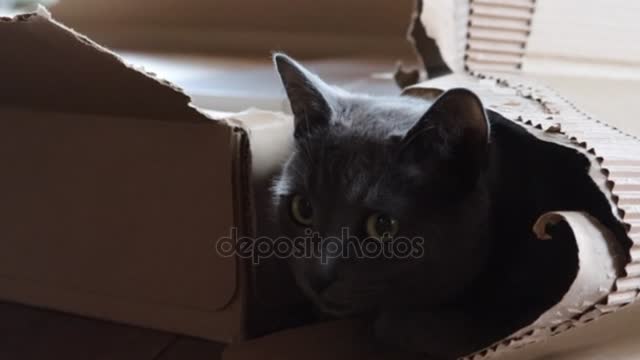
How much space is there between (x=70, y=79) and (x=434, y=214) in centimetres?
36

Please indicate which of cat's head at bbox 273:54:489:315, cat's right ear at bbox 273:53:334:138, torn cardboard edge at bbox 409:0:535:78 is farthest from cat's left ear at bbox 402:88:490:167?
torn cardboard edge at bbox 409:0:535:78

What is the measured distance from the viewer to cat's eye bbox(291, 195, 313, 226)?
80 cm

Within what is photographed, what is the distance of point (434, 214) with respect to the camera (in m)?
0.74

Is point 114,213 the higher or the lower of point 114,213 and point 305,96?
the lower

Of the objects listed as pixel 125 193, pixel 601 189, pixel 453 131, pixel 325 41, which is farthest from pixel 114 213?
pixel 325 41

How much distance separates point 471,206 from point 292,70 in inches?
8.3

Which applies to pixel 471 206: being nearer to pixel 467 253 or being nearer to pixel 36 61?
pixel 467 253

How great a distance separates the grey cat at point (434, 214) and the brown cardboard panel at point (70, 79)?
13cm

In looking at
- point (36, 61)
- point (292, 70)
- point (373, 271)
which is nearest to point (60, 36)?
point (36, 61)

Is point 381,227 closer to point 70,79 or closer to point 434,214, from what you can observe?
point 434,214

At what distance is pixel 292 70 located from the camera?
0.80 metres

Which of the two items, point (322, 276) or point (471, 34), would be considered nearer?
point (322, 276)

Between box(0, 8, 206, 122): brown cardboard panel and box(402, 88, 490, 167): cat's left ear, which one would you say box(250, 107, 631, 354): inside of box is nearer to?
box(402, 88, 490, 167): cat's left ear

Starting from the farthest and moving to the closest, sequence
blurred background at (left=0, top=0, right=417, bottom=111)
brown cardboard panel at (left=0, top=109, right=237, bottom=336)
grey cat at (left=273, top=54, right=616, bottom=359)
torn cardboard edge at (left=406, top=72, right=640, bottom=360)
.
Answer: blurred background at (left=0, top=0, right=417, bottom=111)
brown cardboard panel at (left=0, top=109, right=237, bottom=336)
grey cat at (left=273, top=54, right=616, bottom=359)
torn cardboard edge at (left=406, top=72, right=640, bottom=360)
